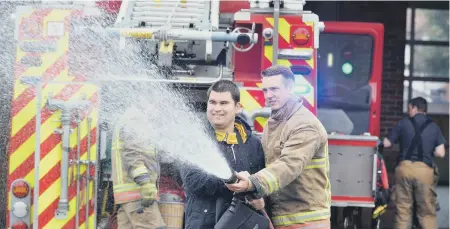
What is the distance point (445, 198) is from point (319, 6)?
10.00 feet

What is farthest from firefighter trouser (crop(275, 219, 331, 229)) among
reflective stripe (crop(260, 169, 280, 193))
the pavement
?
the pavement

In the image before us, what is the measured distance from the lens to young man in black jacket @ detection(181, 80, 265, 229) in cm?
495

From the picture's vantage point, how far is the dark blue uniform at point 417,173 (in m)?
9.66

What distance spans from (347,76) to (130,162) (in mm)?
4098

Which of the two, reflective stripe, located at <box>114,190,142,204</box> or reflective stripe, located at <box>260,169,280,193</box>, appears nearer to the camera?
reflective stripe, located at <box>260,169,280,193</box>

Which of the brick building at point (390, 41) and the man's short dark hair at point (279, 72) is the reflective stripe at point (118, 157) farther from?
the brick building at point (390, 41)

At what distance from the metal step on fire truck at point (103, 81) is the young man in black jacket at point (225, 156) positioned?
1136 millimetres

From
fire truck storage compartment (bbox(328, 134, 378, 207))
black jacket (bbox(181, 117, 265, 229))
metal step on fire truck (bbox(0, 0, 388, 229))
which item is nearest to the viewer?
black jacket (bbox(181, 117, 265, 229))

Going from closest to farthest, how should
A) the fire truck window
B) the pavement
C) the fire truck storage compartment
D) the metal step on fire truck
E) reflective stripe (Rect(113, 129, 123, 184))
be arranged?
the metal step on fire truck < reflective stripe (Rect(113, 129, 123, 184)) < the fire truck storage compartment < the fire truck window < the pavement

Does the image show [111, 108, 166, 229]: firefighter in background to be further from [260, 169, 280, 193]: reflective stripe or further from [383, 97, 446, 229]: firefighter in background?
[383, 97, 446, 229]: firefighter in background

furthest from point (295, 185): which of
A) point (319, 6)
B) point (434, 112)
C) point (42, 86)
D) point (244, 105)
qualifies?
point (434, 112)

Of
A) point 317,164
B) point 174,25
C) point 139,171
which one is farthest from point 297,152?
point 174,25

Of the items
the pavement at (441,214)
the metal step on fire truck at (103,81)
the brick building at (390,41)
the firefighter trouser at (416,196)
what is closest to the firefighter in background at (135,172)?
the metal step on fire truck at (103,81)

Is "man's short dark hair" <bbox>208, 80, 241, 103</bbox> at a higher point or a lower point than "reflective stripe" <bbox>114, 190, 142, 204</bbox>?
higher
